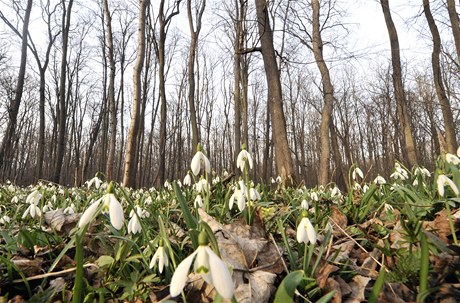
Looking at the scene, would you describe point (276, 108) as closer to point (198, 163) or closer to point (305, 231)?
point (198, 163)

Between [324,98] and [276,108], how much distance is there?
374 centimetres

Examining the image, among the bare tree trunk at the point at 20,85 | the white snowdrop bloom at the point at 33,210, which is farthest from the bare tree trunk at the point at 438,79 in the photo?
the bare tree trunk at the point at 20,85

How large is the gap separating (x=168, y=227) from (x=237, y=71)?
12.2 meters

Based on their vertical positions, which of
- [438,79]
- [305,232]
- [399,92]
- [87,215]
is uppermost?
[438,79]

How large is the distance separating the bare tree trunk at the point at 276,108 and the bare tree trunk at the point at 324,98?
2.69 m

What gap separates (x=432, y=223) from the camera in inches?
65.2

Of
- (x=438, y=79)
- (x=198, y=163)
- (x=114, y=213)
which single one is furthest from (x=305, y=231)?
(x=438, y=79)

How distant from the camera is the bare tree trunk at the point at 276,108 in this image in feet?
20.1

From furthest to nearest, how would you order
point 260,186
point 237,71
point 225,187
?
1. point 237,71
2. point 260,186
3. point 225,187

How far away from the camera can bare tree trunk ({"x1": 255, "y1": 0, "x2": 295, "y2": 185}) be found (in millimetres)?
6113

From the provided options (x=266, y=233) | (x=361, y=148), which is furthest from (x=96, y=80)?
(x=266, y=233)

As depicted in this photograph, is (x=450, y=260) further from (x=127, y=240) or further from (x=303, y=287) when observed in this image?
(x=127, y=240)

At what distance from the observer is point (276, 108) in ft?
20.9

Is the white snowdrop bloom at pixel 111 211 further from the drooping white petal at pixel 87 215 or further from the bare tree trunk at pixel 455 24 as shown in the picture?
the bare tree trunk at pixel 455 24
